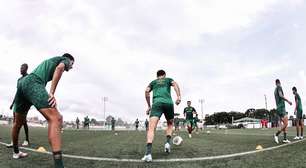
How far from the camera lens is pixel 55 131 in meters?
5.29

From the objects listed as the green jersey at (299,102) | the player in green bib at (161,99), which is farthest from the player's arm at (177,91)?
the green jersey at (299,102)

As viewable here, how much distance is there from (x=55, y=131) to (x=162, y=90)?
11.6 ft

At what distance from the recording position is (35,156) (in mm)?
7895

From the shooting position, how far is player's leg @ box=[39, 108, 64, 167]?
17.0 feet

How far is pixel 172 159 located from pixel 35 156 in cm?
321

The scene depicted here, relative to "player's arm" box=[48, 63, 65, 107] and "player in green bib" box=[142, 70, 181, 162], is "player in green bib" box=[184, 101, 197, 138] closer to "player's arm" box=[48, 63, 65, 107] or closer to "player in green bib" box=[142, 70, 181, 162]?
"player in green bib" box=[142, 70, 181, 162]

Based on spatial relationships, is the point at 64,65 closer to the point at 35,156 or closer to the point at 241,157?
the point at 35,156

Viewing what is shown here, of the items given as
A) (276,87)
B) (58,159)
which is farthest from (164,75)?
(276,87)

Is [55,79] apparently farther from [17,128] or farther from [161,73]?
[161,73]

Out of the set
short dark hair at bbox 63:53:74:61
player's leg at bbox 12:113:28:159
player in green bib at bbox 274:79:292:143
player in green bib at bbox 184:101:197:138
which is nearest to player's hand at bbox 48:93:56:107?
short dark hair at bbox 63:53:74:61

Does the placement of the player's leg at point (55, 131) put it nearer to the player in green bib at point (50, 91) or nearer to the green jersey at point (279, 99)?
the player in green bib at point (50, 91)

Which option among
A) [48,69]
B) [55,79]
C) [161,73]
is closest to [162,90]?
[161,73]

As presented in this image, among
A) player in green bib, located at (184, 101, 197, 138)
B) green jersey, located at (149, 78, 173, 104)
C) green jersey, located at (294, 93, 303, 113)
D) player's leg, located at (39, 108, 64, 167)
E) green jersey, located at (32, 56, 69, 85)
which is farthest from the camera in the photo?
player in green bib, located at (184, 101, 197, 138)

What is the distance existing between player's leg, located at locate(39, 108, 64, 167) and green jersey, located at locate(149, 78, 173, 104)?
127 inches
